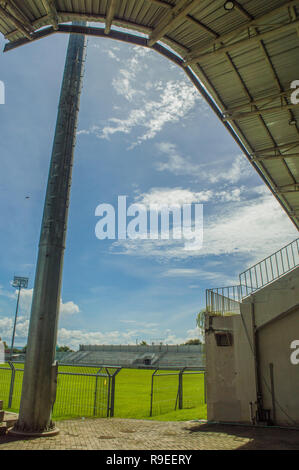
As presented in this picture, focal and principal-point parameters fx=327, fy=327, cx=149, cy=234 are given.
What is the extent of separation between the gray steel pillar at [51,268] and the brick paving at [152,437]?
2.12 feet

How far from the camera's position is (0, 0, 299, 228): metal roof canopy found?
701 centimetres

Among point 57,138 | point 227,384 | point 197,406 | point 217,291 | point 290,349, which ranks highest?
point 57,138

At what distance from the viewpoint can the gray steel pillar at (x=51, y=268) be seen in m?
7.84

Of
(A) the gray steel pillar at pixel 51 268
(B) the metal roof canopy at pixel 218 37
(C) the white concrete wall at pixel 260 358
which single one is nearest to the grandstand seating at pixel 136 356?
(C) the white concrete wall at pixel 260 358

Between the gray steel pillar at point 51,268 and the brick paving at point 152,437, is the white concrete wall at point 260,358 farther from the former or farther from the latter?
the gray steel pillar at point 51,268

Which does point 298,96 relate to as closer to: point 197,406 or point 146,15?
point 146,15

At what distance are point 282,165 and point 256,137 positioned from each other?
190cm

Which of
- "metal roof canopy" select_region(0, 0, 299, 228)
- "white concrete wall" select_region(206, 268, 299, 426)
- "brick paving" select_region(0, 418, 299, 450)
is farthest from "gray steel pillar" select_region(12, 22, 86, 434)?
"white concrete wall" select_region(206, 268, 299, 426)

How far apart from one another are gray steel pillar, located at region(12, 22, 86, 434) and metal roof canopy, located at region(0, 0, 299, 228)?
2220 mm

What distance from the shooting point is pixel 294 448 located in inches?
297

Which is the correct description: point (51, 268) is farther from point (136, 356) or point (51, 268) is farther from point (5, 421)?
point (136, 356)

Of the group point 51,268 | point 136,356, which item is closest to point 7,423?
point 51,268

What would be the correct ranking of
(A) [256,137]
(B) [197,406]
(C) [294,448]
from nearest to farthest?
(C) [294,448] → (A) [256,137] → (B) [197,406]
